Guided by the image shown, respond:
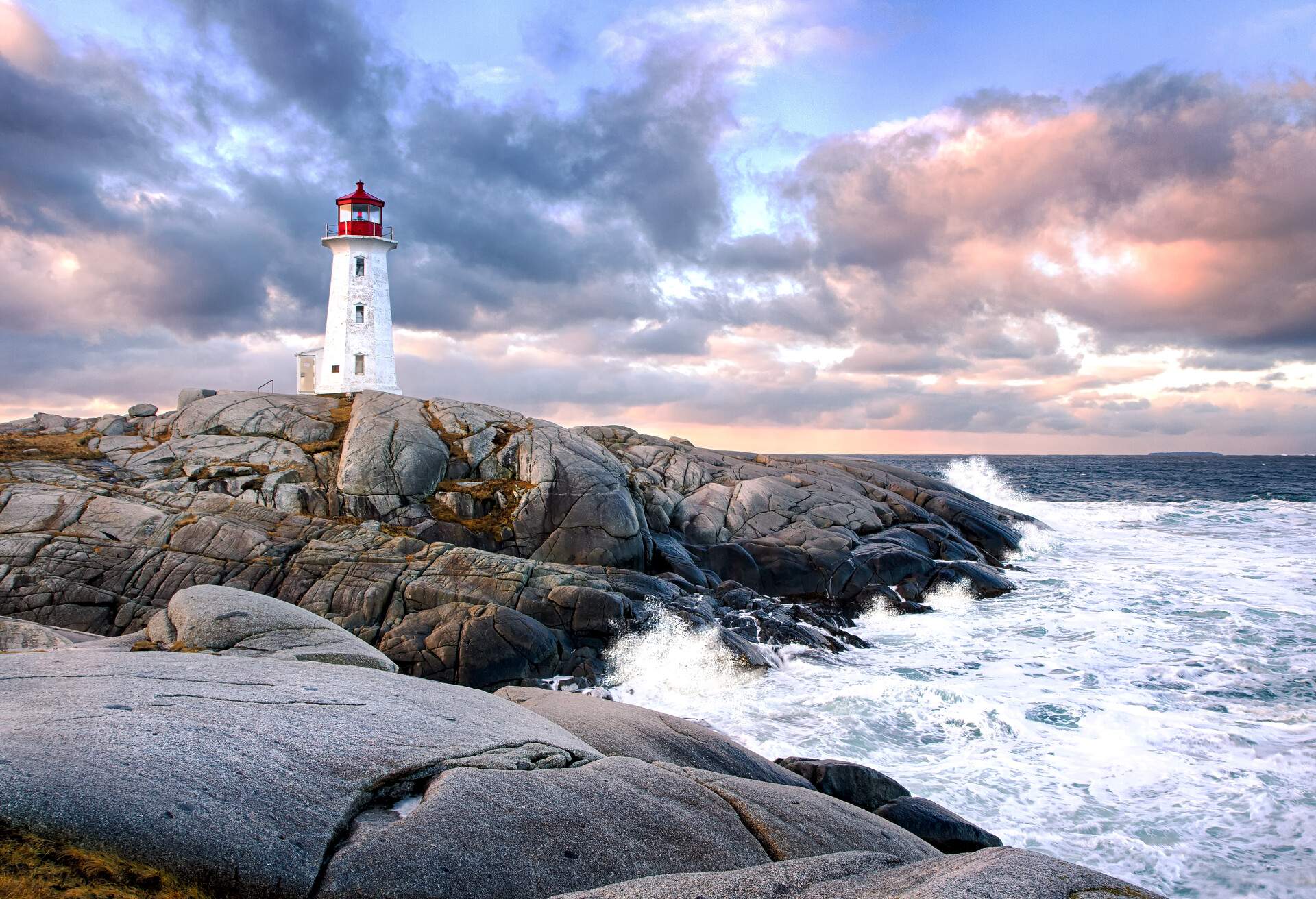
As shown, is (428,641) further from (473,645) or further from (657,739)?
(657,739)

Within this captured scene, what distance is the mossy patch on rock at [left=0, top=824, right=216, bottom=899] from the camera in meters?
4.45

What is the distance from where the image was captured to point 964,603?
26.5 metres

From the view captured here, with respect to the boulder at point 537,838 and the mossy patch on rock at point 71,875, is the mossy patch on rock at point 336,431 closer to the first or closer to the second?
the boulder at point 537,838

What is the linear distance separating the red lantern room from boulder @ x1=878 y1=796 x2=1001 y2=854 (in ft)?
122

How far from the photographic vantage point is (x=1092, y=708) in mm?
15781

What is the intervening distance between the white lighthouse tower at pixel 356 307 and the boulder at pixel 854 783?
33.5 meters

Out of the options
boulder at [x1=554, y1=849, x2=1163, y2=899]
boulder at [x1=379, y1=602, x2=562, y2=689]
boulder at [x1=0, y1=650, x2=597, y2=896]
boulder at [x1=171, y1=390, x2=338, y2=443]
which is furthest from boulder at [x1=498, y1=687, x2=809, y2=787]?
boulder at [x1=171, y1=390, x2=338, y2=443]

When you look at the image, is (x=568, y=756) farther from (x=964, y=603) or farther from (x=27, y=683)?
(x=964, y=603)

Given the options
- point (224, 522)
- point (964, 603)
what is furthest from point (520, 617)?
point (964, 603)

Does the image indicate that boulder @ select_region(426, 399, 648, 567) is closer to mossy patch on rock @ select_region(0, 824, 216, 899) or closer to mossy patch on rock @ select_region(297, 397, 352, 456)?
mossy patch on rock @ select_region(297, 397, 352, 456)

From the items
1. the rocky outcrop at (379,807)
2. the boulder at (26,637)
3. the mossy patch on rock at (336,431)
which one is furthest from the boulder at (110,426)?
the rocky outcrop at (379,807)

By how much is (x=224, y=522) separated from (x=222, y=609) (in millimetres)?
9065

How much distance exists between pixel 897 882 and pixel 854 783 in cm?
543

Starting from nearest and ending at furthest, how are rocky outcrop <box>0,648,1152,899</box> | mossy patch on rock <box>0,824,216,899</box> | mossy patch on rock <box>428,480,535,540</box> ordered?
1. mossy patch on rock <box>0,824,216,899</box>
2. rocky outcrop <box>0,648,1152,899</box>
3. mossy patch on rock <box>428,480,535,540</box>
